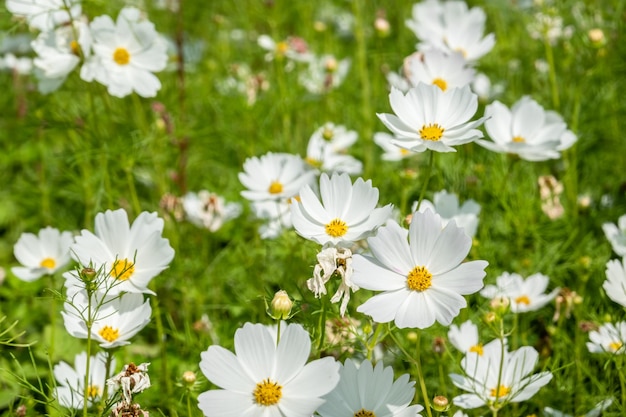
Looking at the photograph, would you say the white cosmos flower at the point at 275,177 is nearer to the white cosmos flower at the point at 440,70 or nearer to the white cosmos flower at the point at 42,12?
the white cosmos flower at the point at 440,70

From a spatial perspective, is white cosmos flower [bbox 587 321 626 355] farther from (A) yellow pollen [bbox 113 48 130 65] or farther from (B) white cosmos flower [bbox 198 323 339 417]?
(A) yellow pollen [bbox 113 48 130 65]

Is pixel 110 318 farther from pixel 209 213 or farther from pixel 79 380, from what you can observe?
pixel 209 213

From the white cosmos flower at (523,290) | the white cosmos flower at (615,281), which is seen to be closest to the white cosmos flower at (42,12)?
the white cosmos flower at (523,290)

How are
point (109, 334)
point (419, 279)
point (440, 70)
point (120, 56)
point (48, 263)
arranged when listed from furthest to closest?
1. point (120, 56)
2. point (440, 70)
3. point (48, 263)
4. point (109, 334)
5. point (419, 279)

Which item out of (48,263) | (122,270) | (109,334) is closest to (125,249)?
(122,270)

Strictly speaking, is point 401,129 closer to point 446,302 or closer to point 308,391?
point 446,302

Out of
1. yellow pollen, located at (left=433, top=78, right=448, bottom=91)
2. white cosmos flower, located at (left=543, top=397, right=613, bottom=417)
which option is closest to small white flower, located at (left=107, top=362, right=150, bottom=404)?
white cosmos flower, located at (left=543, top=397, right=613, bottom=417)
